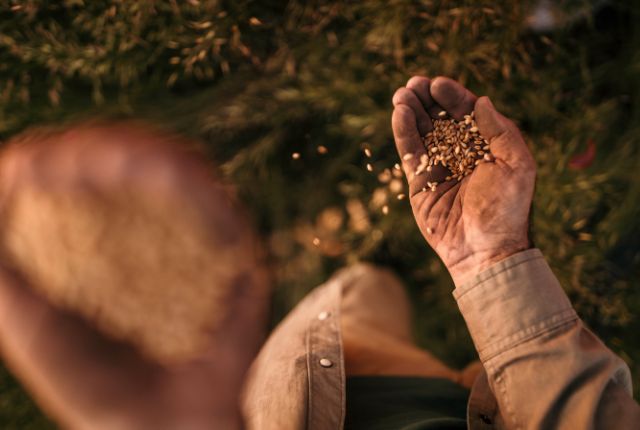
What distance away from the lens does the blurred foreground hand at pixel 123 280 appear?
41 centimetres

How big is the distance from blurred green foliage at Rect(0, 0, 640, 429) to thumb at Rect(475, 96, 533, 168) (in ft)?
0.89

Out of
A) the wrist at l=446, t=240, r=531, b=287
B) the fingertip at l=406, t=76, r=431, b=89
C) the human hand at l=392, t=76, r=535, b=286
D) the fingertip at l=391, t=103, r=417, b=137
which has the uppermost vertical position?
the fingertip at l=406, t=76, r=431, b=89

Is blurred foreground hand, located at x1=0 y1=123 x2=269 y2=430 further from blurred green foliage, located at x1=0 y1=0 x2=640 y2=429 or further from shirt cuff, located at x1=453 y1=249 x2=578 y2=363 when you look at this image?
shirt cuff, located at x1=453 y1=249 x2=578 y2=363

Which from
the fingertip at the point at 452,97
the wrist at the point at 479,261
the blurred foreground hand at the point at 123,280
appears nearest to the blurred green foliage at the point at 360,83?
the blurred foreground hand at the point at 123,280

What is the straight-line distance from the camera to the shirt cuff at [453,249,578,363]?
24.2 inches

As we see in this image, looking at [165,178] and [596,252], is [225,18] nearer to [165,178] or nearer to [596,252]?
[165,178]

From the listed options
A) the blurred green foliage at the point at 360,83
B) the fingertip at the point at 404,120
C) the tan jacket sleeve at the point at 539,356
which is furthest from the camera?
the blurred green foliage at the point at 360,83

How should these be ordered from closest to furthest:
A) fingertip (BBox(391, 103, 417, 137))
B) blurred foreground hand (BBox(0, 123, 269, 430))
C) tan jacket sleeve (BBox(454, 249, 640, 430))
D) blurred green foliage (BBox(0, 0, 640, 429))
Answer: blurred foreground hand (BBox(0, 123, 269, 430)) → tan jacket sleeve (BBox(454, 249, 640, 430)) → fingertip (BBox(391, 103, 417, 137)) → blurred green foliage (BBox(0, 0, 640, 429))

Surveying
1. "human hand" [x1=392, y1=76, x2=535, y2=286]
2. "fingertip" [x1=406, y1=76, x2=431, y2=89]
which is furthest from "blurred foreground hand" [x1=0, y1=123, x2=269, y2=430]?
"fingertip" [x1=406, y1=76, x2=431, y2=89]

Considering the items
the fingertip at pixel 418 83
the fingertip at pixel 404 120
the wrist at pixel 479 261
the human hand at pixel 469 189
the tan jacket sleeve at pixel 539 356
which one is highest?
the fingertip at pixel 418 83

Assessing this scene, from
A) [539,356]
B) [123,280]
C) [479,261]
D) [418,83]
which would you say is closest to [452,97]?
[418,83]

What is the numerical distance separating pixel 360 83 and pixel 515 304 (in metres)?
0.66

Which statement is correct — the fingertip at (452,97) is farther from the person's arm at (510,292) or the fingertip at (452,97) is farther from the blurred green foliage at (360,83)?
the blurred green foliage at (360,83)

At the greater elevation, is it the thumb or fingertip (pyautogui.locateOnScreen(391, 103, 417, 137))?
fingertip (pyautogui.locateOnScreen(391, 103, 417, 137))
